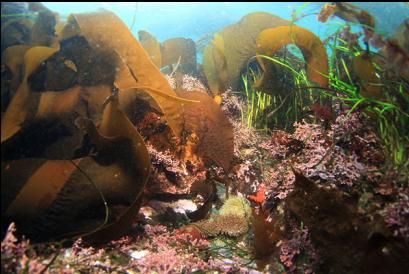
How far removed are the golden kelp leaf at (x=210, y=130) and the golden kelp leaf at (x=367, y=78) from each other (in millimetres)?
1316

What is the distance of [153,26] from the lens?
116 ft

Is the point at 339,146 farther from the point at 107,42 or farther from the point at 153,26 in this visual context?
the point at 153,26

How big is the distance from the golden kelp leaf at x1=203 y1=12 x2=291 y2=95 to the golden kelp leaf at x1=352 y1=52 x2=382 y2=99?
75.0 inches

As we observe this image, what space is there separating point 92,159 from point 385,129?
7.90ft

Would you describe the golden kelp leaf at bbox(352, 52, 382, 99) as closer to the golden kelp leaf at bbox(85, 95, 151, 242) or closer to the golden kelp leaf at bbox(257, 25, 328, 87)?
the golden kelp leaf at bbox(257, 25, 328, 87)

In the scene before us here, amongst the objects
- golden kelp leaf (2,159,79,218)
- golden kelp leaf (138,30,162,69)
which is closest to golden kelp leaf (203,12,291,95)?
golden kelp leaf (138,30,162,69)

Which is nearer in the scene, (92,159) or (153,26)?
(92,159)

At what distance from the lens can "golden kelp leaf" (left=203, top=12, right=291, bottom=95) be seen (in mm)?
4238

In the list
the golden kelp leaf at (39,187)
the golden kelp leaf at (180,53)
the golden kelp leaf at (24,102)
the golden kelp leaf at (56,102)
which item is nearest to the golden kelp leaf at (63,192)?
the golden kelp leaf at (39,187)

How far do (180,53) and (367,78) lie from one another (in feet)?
10.1

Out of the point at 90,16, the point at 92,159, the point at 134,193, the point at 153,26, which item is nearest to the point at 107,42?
Result: the point at 90,16

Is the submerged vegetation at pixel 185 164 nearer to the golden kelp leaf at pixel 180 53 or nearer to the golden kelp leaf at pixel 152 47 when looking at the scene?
the golden kelp leaf at pixel 152 47

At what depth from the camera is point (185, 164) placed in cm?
302

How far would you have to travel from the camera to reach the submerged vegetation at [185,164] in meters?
1.92
